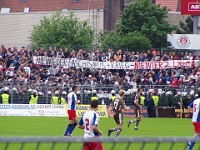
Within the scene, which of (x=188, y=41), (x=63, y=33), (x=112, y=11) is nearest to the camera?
(x=188, y=41)

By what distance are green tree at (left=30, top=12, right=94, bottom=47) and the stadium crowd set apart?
15.0m

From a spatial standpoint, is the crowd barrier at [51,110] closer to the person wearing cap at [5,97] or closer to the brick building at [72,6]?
the person wearing cap at [5,97]

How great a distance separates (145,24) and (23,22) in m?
20.7

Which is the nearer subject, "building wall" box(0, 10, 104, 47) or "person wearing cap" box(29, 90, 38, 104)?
"person wearing cap" box(29, 90, 38, 104)

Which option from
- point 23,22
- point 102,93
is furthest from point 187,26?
point 102,93

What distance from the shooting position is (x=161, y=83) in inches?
1698

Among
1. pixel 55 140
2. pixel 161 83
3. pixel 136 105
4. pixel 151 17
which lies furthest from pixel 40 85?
pixel 55 140

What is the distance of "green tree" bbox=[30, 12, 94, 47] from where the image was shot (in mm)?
62034

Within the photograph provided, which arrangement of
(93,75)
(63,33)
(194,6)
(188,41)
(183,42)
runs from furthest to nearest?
1. (63,33)
2. (194,6)
3. (183,42)
4. (188,41)
5. (93,75)

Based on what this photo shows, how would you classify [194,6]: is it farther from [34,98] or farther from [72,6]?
[72,6]

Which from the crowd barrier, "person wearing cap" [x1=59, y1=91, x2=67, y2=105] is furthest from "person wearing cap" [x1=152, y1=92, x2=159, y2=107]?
"person wearing cap" [x1=59, y1=91, x2=67, y2=105]

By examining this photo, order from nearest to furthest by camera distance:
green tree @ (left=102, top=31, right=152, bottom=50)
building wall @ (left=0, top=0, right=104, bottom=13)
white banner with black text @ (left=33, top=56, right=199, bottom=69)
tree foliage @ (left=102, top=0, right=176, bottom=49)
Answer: white banner with black text @ (left=33, top=56, right=199, bottom=69), green tree @ (left=102, top=31, right=152, bottom=50), tree foliage @ (left=102, top=0, right=176, bottom=49), building wall @ (left=0, top=0, right=104, bottom=13)

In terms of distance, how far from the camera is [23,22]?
7444 cm

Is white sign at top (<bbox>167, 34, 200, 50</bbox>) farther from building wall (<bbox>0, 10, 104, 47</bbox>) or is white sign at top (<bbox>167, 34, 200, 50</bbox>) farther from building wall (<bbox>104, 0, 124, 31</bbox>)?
building wall (<bbox>104, 0, 124, 31</bbox>)
